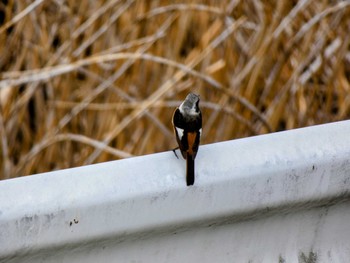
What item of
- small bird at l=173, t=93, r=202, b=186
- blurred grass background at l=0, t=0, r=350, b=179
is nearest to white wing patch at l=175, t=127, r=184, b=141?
small bird at l=173, t=93, r=202, b=186

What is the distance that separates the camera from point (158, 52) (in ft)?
Answer: 9.26

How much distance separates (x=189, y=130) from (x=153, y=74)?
1226 millimetres

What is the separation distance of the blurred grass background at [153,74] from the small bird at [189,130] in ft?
1.97

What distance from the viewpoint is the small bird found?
1556mm

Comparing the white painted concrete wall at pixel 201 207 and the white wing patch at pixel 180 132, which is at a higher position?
the white wing patch at pixel 180 132

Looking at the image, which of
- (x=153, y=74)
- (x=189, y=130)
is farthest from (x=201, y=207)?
(x=153, y=74)

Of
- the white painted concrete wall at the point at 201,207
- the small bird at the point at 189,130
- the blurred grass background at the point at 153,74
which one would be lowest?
the white painted concrete wall at the point at 201,207

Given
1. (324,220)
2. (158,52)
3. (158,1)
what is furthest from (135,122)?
(324,220)

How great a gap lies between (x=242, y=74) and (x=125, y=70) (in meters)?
0.37

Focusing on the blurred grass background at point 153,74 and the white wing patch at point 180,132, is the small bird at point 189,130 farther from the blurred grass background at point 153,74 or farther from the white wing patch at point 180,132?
the blurred grass background at point 153,74

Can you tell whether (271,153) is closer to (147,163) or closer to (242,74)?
(147,163)

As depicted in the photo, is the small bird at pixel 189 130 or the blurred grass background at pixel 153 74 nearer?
the small bird at pixel 189 130

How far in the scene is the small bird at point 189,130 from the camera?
5.10 feet

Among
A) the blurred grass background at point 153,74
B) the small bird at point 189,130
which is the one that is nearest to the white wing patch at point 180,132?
the small bird at point 189,130
